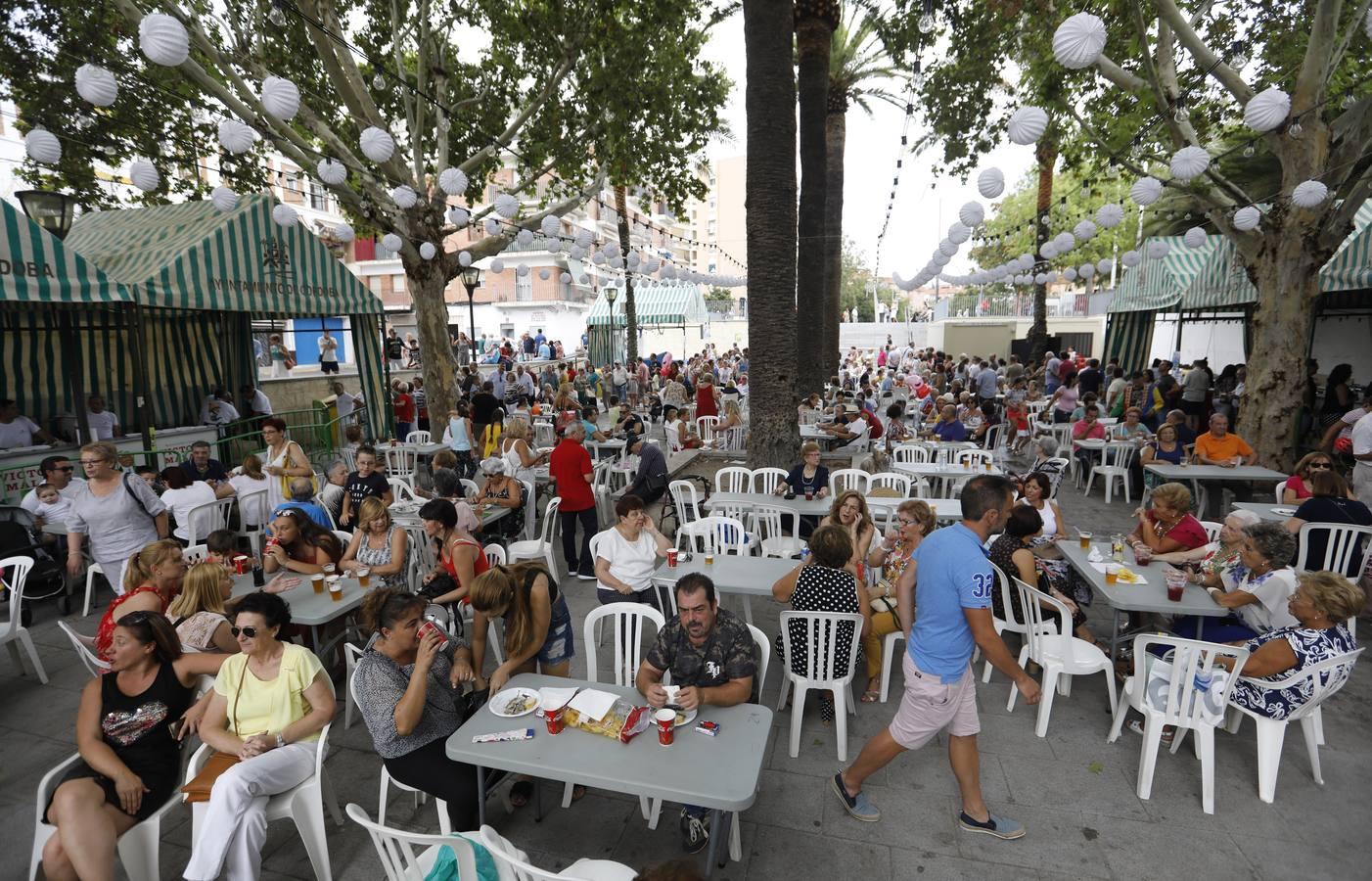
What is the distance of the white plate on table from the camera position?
278 cm

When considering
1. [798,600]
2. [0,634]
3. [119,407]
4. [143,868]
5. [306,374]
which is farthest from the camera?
[306,374]

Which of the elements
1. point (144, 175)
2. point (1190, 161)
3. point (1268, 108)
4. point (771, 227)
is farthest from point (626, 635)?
Result: point (144, 175)

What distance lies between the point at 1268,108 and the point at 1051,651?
5.19 m

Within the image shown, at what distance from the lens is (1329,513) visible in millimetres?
4672

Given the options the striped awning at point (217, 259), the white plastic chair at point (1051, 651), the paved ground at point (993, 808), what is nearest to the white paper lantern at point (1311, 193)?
the paved ground at point (993, 808)

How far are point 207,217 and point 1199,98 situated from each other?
1450cm

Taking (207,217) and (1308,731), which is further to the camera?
(207,217)

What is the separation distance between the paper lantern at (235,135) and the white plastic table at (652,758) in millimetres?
5990

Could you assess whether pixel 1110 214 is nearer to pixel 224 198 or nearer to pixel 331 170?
pixel 331 170

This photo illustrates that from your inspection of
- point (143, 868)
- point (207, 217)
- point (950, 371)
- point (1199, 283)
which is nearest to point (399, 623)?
point (143, 868)

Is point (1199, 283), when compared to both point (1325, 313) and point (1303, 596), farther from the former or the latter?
point (1303, 596)

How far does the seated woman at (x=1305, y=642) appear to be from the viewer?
3.03m

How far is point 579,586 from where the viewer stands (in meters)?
6.29

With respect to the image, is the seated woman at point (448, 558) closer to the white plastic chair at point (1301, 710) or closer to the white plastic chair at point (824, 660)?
the white plastic chair at point (824, 660)
